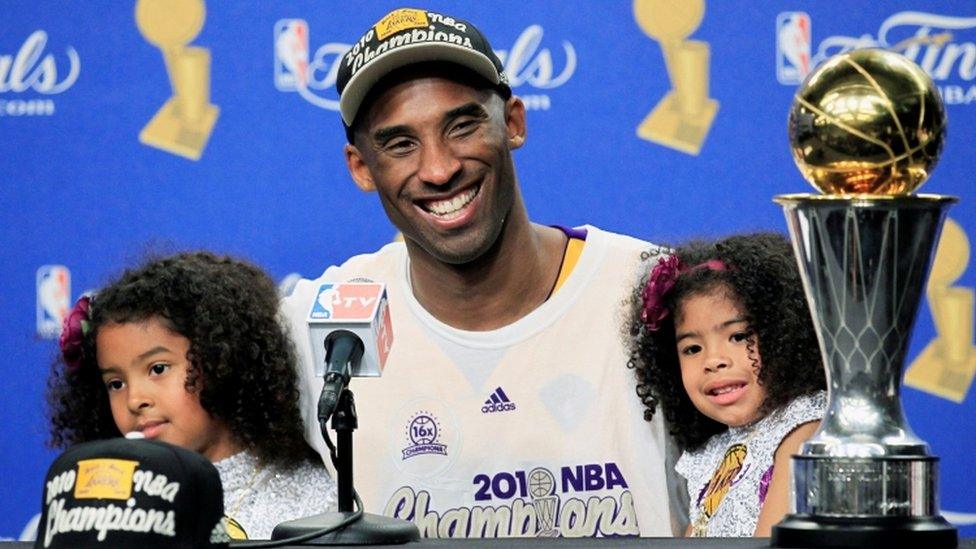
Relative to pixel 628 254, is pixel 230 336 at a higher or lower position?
lower

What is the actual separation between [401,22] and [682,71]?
73cm

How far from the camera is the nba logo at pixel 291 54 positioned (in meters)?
2.98

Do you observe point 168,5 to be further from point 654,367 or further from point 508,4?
point 654,367

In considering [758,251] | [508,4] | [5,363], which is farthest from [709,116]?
[5,363]

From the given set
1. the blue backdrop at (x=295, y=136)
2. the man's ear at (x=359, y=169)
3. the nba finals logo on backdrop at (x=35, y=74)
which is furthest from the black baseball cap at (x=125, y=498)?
the nba finals logo on backdrop at (x=35, y=74)

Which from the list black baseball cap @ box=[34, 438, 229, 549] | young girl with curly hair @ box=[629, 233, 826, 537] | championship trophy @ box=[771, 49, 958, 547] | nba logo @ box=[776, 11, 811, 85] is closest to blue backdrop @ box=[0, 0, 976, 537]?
nba logo @ box=[776, 11, 811, 85]

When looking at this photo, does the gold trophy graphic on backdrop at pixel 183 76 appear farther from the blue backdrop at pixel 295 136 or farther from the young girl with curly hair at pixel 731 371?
the young girl with curly hair at pixel 731 371

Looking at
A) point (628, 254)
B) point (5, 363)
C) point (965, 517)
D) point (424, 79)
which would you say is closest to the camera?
point (424, 79)

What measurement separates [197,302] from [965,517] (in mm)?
1357

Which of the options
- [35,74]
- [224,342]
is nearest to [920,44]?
[224,342]

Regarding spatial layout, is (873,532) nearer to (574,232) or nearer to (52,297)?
(574,232)

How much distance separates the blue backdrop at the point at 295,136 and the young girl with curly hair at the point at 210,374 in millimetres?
389

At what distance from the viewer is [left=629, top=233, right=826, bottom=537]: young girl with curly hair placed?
2.20m

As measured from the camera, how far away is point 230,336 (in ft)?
8.16
